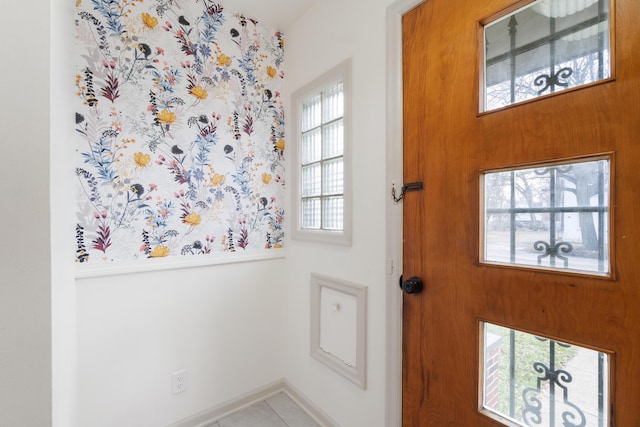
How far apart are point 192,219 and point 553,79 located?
5.66ft

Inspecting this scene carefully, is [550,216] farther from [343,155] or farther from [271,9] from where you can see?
[271,9]

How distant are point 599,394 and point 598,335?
17 centimetres

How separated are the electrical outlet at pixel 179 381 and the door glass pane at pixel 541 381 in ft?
5.04

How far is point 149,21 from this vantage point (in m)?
1.48

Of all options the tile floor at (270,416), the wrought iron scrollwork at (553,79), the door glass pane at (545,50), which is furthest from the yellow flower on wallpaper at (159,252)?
the wrought iron scrollwork at (553,79)

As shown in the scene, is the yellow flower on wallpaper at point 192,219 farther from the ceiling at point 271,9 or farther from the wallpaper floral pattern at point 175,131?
the ceiling at point 271,9

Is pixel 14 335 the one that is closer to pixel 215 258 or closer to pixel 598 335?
pixel 215 258

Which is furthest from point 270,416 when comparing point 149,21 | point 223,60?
point 149,21

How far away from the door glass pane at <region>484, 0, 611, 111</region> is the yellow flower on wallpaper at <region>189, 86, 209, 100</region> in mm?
1465

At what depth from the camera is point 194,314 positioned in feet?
5.38

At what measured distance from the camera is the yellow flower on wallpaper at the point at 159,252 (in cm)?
151

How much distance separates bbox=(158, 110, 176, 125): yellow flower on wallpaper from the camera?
152cm

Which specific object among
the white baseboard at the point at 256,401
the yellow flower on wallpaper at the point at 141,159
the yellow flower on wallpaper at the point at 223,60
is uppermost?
the yellow flower on wallpaper at the point at 223,60

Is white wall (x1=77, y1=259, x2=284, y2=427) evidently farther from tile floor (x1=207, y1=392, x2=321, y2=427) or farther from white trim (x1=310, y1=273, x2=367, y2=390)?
white trim (x1=310, y1=273, x2=367, y2=390)
